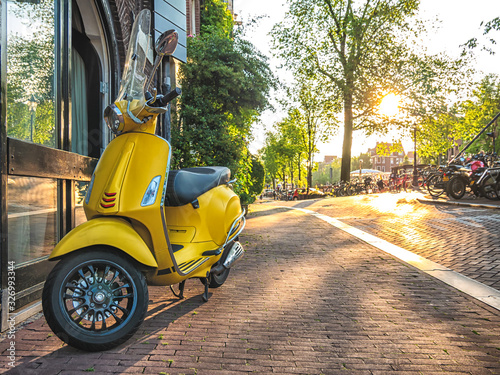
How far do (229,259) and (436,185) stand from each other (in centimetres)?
1104

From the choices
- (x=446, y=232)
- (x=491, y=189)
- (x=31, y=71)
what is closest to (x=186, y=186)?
(x=31, y=71)

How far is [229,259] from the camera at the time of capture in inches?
144

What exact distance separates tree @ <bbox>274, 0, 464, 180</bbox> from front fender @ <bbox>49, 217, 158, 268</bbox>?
20.2m

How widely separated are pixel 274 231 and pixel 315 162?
3402cm

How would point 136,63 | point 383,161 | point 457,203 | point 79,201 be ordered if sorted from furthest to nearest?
point 383,161 < point 457,203 < point 79,201 < point 136,63

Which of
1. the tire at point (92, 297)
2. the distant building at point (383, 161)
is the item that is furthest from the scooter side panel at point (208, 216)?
the distant building at point (383, 161)

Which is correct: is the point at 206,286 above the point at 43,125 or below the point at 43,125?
below

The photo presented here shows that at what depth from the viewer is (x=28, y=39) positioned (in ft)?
12.4

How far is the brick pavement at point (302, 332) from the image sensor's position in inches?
93.7

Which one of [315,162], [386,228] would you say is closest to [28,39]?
[386,228]

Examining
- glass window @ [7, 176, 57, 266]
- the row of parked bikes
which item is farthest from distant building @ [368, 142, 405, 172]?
glass window @ [7, 176, 57, 266]

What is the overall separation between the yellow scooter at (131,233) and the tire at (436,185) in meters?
11.1

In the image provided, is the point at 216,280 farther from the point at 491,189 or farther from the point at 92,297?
the point at 491,189

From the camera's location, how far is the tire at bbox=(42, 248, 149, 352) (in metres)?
2.35
